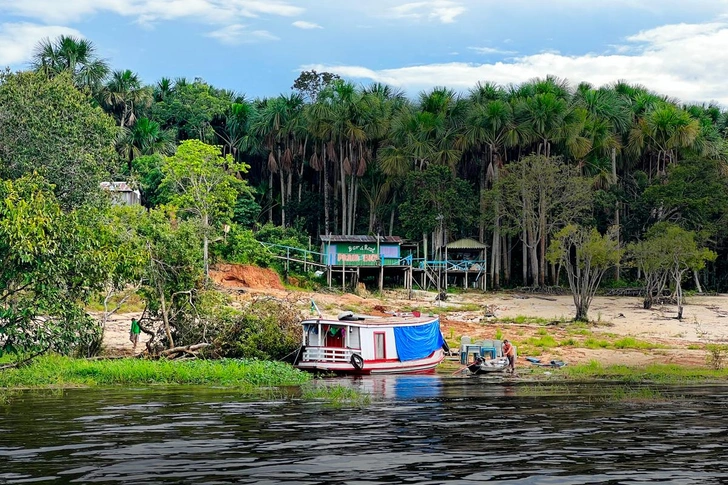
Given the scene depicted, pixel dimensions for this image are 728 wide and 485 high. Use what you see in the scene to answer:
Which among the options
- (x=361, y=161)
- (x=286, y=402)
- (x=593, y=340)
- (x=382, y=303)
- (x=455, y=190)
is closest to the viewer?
(x=286, y=402)

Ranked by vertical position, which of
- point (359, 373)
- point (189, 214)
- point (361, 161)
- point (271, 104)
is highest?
point (271, 104)

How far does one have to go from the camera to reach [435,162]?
65375mm

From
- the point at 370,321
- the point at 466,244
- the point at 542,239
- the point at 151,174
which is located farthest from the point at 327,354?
the point at 466,244

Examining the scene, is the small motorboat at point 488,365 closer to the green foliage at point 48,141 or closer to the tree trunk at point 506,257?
the green foliage at point 48,141

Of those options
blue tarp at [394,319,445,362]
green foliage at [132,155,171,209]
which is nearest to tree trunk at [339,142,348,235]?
green foliage at [132,155,171,209]

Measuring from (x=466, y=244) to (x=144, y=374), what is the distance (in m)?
40.3

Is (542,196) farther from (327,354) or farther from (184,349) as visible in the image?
(184,349)

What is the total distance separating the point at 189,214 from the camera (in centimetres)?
5366

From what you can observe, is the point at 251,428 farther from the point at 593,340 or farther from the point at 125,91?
the point at 125,91

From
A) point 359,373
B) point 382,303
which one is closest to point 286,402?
point 359,373

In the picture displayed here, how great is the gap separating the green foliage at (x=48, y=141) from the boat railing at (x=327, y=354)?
439 inches

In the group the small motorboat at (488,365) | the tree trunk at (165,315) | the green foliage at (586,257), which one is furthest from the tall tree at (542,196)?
the tree trunk at (165,315)

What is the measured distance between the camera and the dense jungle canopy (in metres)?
59.7

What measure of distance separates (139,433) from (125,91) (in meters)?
55.5
